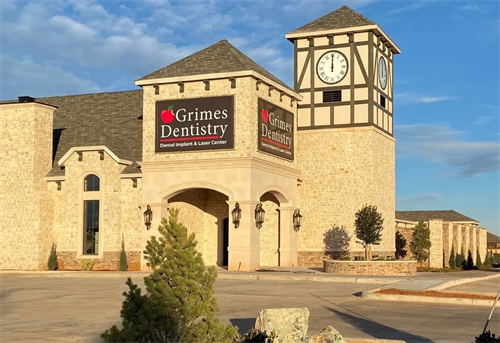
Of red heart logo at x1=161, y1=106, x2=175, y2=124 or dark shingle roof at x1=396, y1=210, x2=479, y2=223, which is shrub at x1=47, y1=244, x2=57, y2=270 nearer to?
red heart logo at x1=161, y1=106, x2=175, y2=124

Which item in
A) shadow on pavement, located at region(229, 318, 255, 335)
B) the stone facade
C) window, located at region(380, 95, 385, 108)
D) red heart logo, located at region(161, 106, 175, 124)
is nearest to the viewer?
shadow on pavement, located at region(229, 318, 255, 335)

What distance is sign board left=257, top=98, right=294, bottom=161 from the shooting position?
34.6 m

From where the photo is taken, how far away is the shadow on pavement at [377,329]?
43.2 ft

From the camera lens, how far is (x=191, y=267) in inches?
358

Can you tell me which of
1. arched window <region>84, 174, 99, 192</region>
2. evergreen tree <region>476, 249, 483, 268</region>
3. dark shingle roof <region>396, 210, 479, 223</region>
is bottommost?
evergreen tree <region>476, 249, 483, 268</region>

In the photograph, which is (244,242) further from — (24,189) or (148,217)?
(24,189)

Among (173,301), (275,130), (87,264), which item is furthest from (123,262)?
(173,301)

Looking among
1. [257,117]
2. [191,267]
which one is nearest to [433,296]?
[191,267]

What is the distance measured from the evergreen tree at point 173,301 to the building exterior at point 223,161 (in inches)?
930

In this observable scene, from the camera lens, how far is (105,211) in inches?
1428

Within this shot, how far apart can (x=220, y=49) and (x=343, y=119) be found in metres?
7.66

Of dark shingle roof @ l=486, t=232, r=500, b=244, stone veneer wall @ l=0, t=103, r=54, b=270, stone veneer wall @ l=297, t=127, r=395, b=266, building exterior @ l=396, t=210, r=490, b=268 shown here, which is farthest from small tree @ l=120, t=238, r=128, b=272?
dark shingle roof @ l=486, t=232, r=500, b=244

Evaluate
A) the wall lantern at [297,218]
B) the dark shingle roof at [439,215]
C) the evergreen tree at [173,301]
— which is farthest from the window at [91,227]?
the dark shingle roof at [439,215]

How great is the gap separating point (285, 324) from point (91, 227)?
90.7 feet
